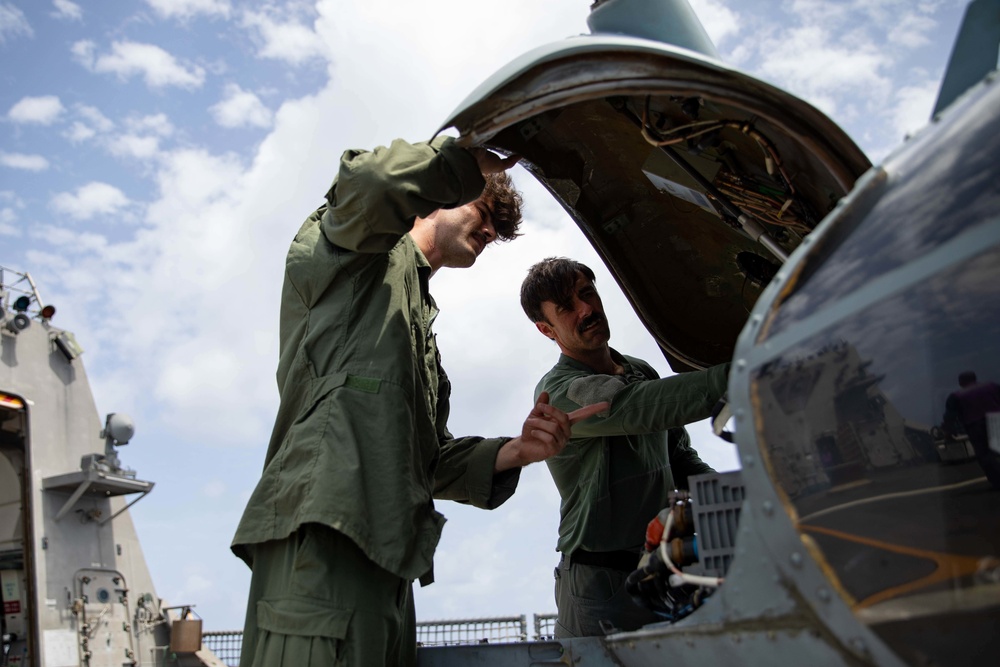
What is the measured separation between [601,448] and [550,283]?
0.84m

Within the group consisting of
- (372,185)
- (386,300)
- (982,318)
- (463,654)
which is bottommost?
(463,654)

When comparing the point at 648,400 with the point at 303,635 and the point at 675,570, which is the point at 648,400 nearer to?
the point at 675,570

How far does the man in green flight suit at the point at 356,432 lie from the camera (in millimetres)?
2531

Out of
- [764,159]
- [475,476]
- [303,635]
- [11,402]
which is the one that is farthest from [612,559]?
[11,402]

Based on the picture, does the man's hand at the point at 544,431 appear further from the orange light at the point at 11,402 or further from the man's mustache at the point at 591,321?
the orange light at the point at 11,402

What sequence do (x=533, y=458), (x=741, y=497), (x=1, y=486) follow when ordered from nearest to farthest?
(x=741, y=497), (x=533, y=458), (x=1, y=486)

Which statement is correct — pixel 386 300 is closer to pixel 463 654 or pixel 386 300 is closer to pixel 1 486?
pixel 463 654

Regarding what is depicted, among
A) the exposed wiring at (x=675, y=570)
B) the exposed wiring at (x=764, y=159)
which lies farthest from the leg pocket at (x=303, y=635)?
the exposed wiring at (x=764, y=159)

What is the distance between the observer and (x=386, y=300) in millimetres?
2961

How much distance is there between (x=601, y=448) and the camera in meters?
3.74

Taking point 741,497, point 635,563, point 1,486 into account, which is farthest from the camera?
point 1,486

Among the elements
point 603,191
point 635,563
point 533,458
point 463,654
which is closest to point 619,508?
→ point 635,563

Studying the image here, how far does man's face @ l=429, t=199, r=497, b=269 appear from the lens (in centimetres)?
348

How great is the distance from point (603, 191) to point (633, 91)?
1480mm
